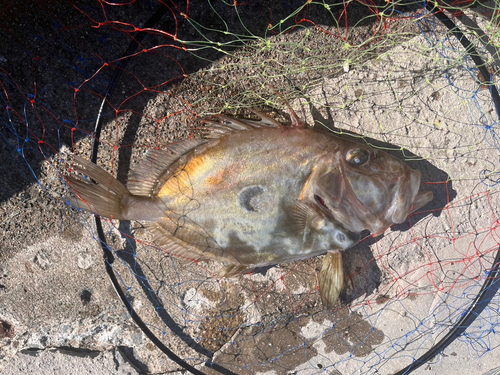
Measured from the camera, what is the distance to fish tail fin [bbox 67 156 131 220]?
6.58ft

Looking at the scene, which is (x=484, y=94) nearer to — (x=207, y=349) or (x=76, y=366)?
(x=207, y=349)

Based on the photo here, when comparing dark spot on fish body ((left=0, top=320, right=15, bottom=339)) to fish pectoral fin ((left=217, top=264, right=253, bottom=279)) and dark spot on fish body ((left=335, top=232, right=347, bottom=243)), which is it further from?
dark spot on fish body ((left=335, top=232, right=347, bottom=243))

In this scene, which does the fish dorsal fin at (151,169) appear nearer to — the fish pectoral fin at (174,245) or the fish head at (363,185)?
the fish pectoral fin at (174,245)

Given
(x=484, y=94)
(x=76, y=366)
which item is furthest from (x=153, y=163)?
(x=484, y=94)

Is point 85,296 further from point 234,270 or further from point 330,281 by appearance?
point 330,281

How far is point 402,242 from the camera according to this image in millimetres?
2410

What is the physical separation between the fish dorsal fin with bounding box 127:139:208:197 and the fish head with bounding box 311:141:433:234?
935mm

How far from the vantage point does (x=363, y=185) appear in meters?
1.98

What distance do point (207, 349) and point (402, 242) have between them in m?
1.68

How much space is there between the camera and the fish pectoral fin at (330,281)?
2.26m

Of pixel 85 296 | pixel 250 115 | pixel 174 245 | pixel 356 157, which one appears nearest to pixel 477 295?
pixel 356 157

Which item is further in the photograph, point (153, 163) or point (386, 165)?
point (153, 163)

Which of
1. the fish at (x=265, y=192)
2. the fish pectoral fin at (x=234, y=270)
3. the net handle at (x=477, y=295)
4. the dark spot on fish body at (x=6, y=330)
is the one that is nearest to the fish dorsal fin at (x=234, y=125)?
the fish at (x=265, y=192)

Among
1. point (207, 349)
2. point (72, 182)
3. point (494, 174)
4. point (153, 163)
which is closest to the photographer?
point (72, 182)
